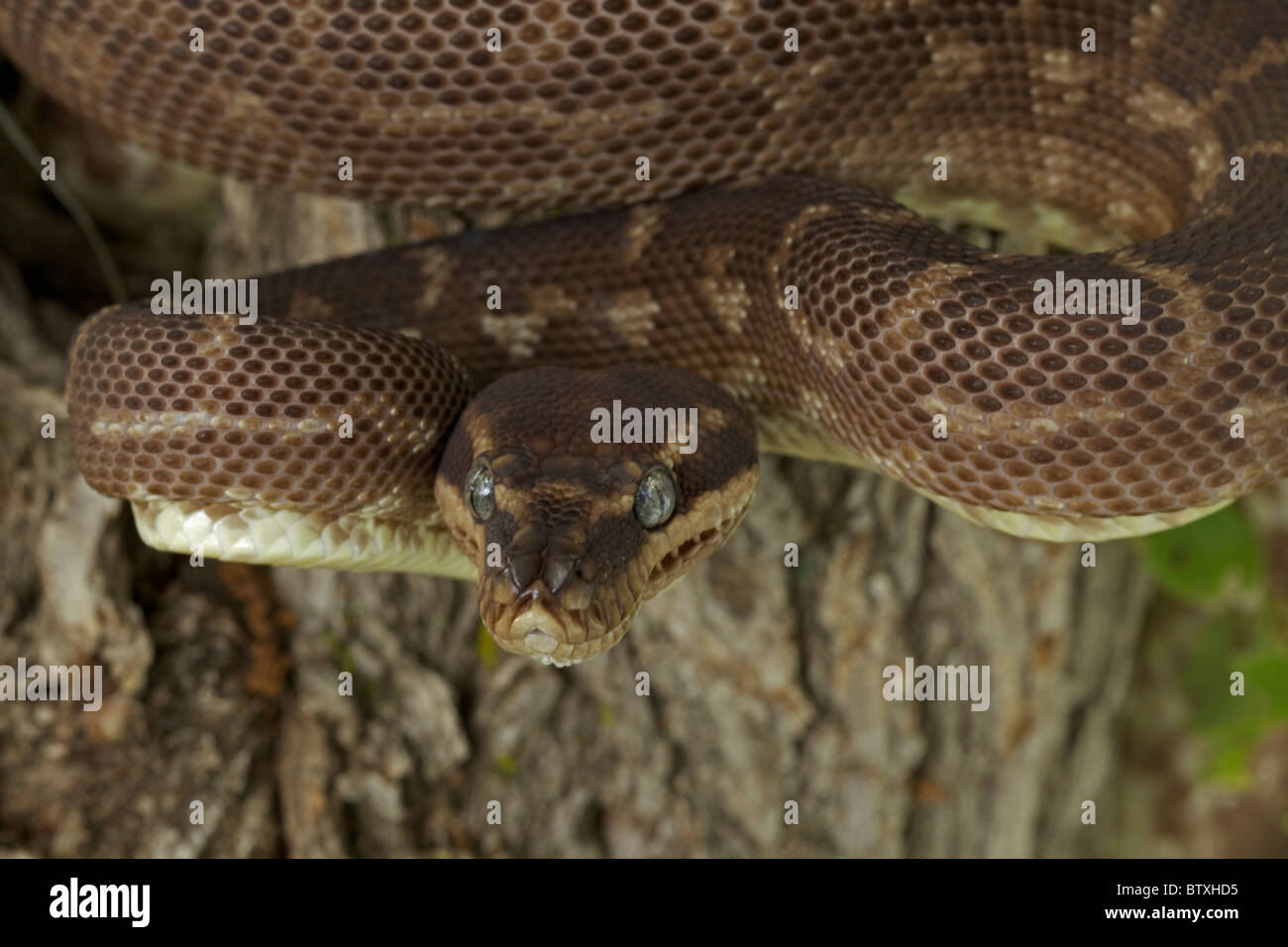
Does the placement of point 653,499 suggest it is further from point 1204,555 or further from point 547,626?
point 1204,555

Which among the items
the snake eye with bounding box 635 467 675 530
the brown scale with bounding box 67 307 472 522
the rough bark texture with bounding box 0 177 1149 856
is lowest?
the rough bark texture with bounding box 0 177 1149 856

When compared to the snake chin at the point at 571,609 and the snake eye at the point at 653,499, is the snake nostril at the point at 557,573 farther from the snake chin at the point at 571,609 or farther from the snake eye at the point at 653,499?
the snake eye at the point at 653,499

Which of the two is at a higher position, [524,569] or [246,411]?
[246,411]

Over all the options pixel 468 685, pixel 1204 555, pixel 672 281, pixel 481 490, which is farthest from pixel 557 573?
pixel 1204 555

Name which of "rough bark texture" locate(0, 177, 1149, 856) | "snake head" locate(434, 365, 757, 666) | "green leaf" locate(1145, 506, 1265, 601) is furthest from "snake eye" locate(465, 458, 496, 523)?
"green leaf" locate(1145, 506, 1265, 601)

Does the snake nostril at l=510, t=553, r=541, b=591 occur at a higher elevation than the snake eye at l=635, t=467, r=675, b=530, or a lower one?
lower

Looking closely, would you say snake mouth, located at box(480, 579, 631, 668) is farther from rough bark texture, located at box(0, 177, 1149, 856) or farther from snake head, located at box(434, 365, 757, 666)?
rough bark texture, located at box(0, 177, 1149, 856)

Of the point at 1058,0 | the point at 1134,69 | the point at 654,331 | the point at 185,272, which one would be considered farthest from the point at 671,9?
the point at 185,272

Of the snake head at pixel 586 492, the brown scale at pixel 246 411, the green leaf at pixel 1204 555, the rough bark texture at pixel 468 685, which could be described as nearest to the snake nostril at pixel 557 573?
the snake head at pixel 586 492
